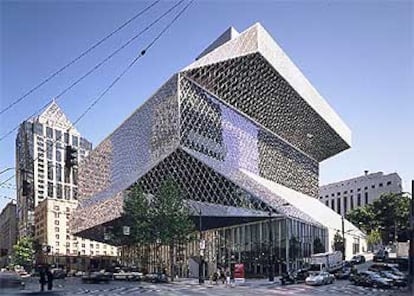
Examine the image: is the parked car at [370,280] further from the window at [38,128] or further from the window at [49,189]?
the window at [38,128]

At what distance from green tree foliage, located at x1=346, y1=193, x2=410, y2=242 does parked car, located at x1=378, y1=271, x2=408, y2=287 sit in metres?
2.87

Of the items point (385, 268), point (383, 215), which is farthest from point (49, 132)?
point (383, 215)

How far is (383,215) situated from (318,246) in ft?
20.3

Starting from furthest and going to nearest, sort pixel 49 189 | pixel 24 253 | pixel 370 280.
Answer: pixel 24 253 → pixel 370 280 → pixel 49 189

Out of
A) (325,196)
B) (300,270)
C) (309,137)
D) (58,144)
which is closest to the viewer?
(58,144)

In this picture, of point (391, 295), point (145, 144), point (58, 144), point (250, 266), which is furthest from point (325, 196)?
point (58, 144)

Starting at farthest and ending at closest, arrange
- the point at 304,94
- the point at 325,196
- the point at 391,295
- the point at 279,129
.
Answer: the point at 304,94
the point at 279,129
the point at 325,196
the point at 391,295

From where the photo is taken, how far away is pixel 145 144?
47219mm

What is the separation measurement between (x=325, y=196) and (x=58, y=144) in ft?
80.8

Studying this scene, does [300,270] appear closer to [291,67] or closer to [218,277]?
[218,277]

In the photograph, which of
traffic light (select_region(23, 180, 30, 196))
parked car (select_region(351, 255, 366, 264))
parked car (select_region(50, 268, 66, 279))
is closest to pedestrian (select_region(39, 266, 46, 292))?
parked car (select_region(50, 268, 66, 279))

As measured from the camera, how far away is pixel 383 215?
33219 mm

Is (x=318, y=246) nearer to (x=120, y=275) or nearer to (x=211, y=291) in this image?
(x=211, y=291)

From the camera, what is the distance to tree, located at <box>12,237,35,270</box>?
24727 mm
